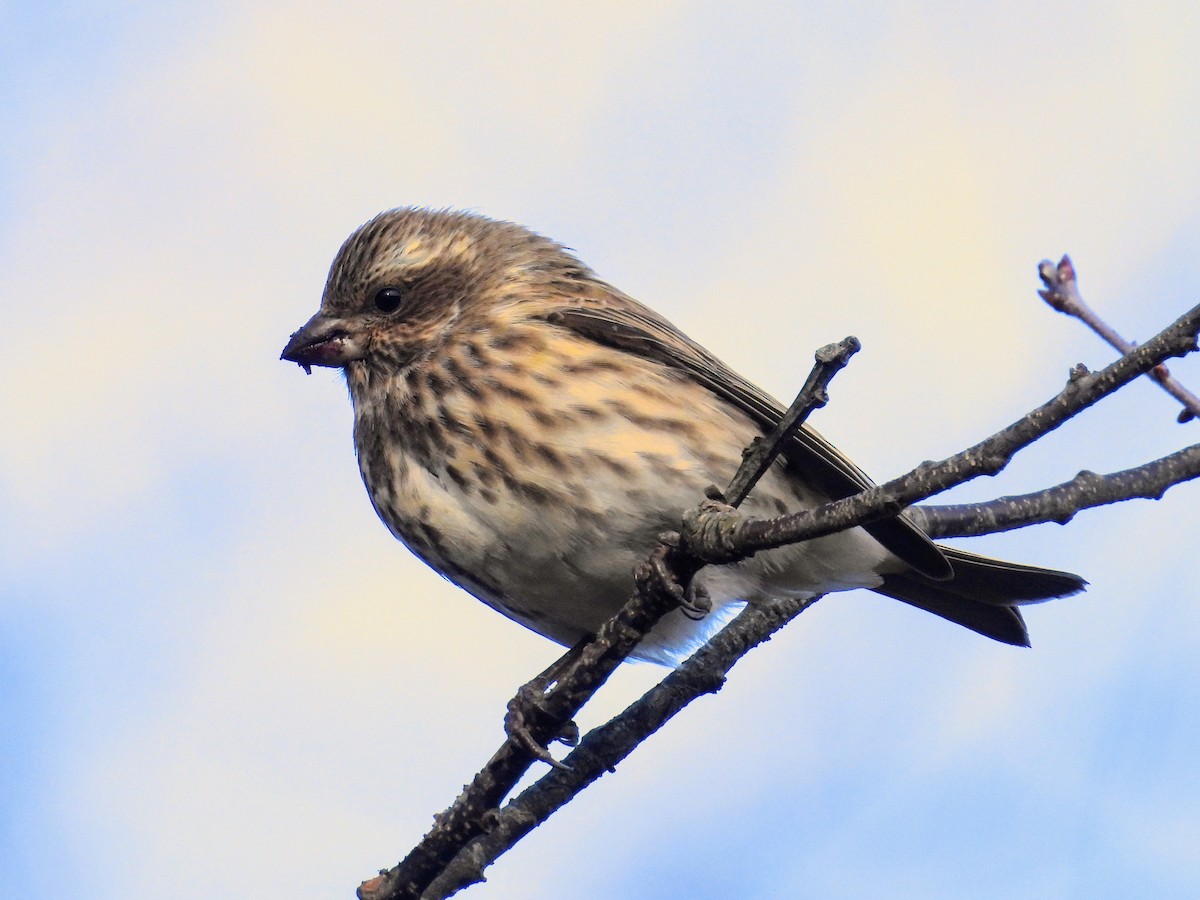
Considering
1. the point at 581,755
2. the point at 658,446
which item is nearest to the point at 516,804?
the point at 581,755

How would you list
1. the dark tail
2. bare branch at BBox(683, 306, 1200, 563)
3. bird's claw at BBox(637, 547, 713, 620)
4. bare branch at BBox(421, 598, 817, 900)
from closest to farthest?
bare branch at BBox(683, 306, 1200, 563), bird's claw at BBox(637, 547, 713, 620), bare branch at BBox(421, 598, 817, 900), the dark tail

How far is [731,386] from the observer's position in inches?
254

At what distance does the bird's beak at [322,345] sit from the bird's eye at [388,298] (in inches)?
8.1

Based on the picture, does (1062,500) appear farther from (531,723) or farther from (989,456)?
(531,723)

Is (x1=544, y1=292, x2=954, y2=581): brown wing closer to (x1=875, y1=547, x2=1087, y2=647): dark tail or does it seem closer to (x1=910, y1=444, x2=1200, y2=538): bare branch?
(x1=910, y1=444, x2=1200, y2=538): bare branch

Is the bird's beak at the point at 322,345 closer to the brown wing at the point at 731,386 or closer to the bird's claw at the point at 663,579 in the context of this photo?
the brown wing at the point at 731,386

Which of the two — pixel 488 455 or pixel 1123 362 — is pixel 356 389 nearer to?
pixel 488 455

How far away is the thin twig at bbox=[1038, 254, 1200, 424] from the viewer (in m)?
4.30

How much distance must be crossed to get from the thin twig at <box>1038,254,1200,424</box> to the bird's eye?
11.6 feet

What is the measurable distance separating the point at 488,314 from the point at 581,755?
2261mm

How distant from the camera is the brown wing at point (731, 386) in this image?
5918 mm

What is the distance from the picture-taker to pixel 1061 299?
460 centimetres

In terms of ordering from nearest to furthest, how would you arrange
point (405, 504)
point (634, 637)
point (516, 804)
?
point (634, 637) → point (516, 804) → point (405, 504)

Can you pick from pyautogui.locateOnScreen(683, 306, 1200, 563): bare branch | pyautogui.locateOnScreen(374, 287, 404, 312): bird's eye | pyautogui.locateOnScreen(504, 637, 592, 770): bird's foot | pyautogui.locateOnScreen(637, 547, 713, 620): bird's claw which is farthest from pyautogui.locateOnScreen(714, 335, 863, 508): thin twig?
pyautogui.locateOnScreen(374, 287, 404, 312): bird's eye
